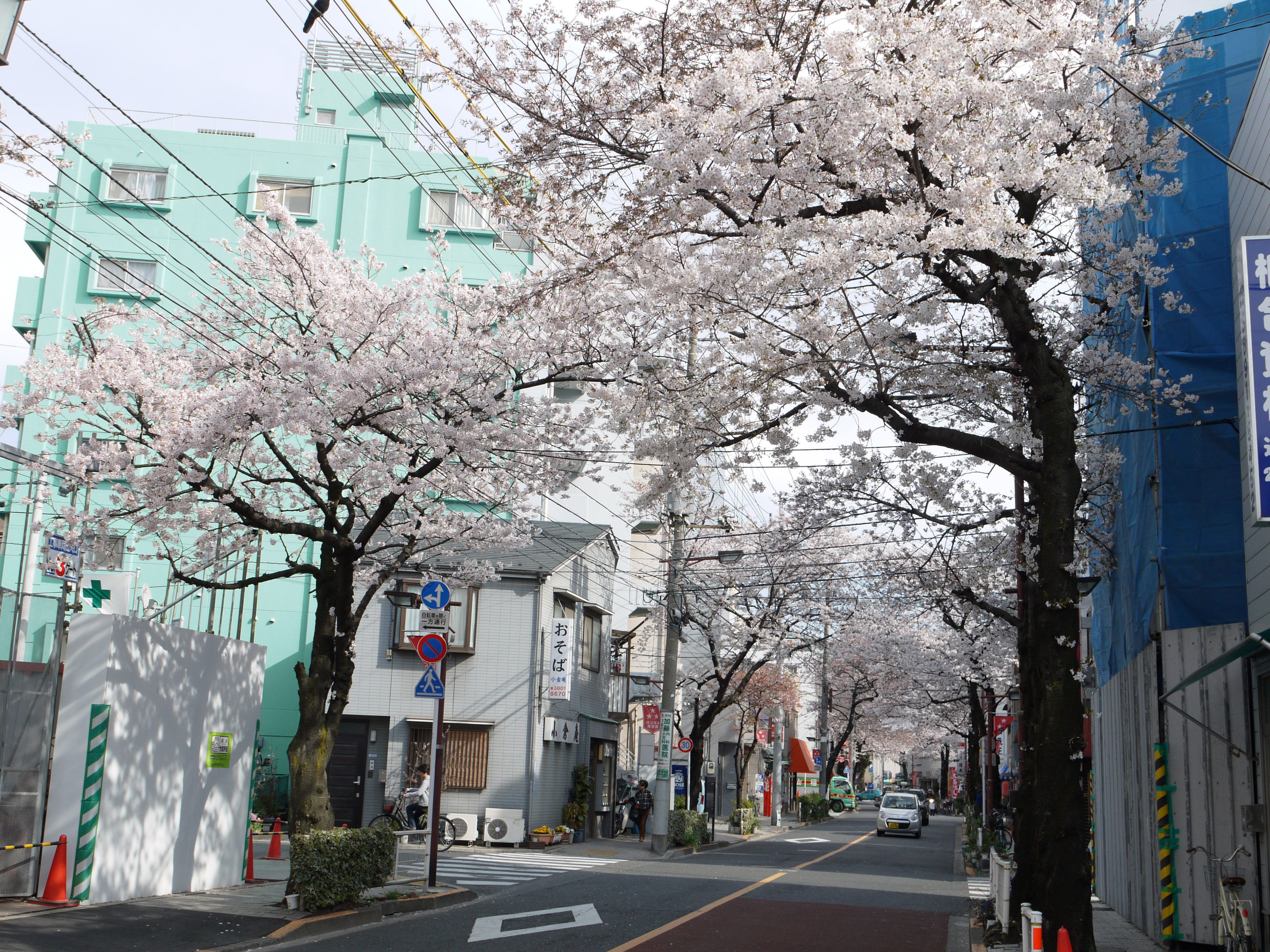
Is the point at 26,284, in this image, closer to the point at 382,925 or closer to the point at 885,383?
the point at 382,925

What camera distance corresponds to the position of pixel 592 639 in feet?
103

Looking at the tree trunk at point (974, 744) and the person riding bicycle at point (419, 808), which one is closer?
the person riding bicycle at point (419, 808)

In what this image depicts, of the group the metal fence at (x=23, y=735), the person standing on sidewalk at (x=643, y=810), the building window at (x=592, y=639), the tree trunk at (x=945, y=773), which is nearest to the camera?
the metal fence at (x=23, y=735)

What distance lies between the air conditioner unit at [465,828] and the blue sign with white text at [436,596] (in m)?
11.3

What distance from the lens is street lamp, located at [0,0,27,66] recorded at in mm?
5559

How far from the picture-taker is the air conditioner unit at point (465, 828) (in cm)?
2447

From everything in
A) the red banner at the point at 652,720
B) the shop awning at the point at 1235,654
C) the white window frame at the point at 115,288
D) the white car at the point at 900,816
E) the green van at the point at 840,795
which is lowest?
the green van at the point at 840,795

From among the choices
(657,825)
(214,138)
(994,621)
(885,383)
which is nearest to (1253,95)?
(885,383)

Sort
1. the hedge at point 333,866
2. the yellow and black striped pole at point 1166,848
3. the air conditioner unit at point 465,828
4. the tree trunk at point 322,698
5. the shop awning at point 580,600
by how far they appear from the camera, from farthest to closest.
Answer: the shop awning at point 580,600, the air conditioner unit at point 465,828, the tree trunk at point 322,698, the hedge at point 333,866, the yellow and black striped pole at point 1166,848

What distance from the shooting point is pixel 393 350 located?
14.1 metres

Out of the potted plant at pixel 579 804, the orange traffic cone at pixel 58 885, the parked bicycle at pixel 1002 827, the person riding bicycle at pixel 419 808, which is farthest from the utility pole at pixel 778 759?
the orange traffic cone at pixel 58 885

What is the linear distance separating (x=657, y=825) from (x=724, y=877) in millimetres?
6607

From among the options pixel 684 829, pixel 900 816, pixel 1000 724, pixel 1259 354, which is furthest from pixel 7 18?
pixel 900 816

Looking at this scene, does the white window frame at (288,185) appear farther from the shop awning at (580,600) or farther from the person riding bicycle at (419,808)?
the person riding bicycle at (419,808)
